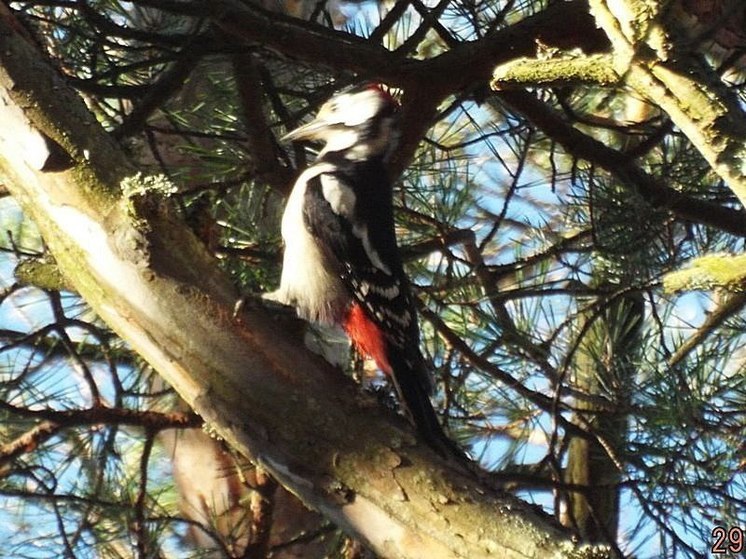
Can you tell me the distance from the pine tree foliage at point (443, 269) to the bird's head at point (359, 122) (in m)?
0.05

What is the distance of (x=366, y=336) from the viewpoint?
2.19m

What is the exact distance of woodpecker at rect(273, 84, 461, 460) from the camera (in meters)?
2.13

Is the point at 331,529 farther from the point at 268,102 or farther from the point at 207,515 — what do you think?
the point at 268,102

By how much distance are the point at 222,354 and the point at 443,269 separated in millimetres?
1567

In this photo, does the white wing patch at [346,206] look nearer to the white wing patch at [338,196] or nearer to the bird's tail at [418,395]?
the white wing patch at [338,196]

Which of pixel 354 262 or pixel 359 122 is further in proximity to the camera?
pixel 359 122

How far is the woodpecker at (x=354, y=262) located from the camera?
2.13 metres

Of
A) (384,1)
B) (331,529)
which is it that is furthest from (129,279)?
(384,1)

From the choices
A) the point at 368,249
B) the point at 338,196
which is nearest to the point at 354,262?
the point at 368,249

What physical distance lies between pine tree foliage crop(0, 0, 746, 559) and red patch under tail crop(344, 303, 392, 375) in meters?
0.24

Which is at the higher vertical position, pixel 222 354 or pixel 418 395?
pixel 418 395

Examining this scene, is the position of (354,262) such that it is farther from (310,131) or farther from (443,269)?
(443,269)

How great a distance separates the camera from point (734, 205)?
2684 millimetres

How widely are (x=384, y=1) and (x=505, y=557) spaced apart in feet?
6.14
